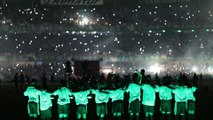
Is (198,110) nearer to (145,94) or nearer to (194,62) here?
(145,94)

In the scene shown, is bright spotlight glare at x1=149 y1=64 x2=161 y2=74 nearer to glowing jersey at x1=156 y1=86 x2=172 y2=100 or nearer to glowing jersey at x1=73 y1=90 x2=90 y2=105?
glowing jersey at x1=156 y1=86 x2=172 y2=100

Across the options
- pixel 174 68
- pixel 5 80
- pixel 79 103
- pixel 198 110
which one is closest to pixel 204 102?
pixel 198 110

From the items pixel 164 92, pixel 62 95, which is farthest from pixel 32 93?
pixel 164 92

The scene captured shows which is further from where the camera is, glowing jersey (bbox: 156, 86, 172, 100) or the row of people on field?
glowing jersey (bbox: 156, 86, 172, 100)

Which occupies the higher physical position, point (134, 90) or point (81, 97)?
point (134, 90)

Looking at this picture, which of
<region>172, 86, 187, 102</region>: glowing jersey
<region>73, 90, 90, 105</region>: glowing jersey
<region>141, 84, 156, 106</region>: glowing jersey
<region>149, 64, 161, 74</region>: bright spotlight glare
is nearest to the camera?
<region>73, 90, 90, 105</region>: glowing jersey

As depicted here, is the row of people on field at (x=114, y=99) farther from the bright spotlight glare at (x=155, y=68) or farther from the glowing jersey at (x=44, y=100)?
the bright spotlight glare at (x=155, y=68)

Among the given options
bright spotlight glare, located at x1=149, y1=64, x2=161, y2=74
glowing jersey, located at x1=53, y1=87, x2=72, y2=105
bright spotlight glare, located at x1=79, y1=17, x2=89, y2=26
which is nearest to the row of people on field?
glowing jersey, located at x1=53, y1=87, x2=72, y2=105

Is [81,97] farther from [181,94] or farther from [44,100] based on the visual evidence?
[181,94]

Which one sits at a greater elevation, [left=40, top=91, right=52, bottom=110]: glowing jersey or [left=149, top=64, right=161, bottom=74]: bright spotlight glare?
[left=149, top=64, right=161, bottom=74]: bright spotlight glare

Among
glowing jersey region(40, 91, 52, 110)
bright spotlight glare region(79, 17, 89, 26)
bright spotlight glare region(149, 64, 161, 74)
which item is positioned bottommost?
glowing jersey region(40, 91, 52, 110)

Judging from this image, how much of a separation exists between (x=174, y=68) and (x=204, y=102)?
2439cm

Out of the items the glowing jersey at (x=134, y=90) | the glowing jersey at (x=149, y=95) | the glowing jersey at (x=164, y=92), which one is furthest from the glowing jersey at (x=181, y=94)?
the glowing jersey at (x=134, y=90)

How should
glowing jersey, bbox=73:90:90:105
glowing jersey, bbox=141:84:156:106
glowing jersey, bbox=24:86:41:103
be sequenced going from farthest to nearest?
glowing jersey, bbox=141:84:156:106 → glowing jersey, bbox=24:86:41:103 → glowing jersey, bbox=73:90:90:105
